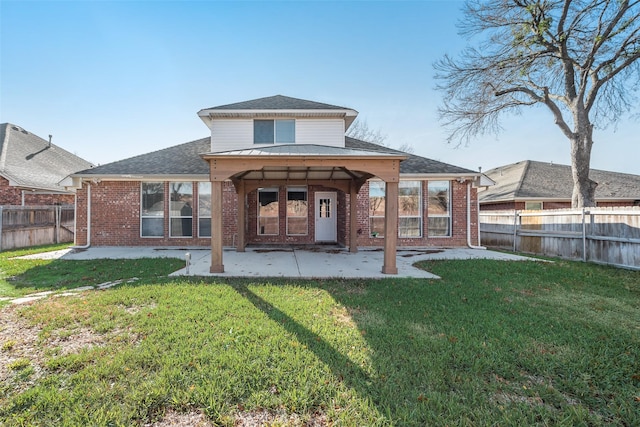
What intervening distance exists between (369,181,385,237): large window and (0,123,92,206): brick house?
12.0m

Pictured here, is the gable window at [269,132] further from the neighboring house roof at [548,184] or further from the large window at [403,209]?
the neighboring house roof at [548,184]

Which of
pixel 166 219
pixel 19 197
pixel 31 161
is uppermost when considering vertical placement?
pixel 31 161

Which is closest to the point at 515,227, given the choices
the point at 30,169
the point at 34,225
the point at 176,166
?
the point at 176,166

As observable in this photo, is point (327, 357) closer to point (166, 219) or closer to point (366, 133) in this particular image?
point (166, 219)

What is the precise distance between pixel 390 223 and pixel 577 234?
7897mm

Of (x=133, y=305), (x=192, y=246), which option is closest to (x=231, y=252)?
(x=192, y=246)

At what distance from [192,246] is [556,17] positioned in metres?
19.2

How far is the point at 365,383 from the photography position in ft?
9.14

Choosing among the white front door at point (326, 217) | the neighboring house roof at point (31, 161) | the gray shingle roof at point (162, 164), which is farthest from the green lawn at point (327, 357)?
the neighboring house roof at point (31, 161)

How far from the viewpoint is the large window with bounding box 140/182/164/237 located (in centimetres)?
1156

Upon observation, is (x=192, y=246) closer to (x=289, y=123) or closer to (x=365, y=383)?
(x=289, y=123)

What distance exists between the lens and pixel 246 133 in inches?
468

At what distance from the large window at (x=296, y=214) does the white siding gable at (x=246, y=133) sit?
230cm

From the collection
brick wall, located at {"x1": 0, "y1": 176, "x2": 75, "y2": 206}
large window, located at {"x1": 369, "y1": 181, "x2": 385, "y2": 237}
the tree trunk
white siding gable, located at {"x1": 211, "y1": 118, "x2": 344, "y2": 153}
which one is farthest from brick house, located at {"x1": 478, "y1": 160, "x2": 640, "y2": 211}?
brick wall, located at {"x1": 0, "y1": 176, "x2": 75, "y2": 206}
